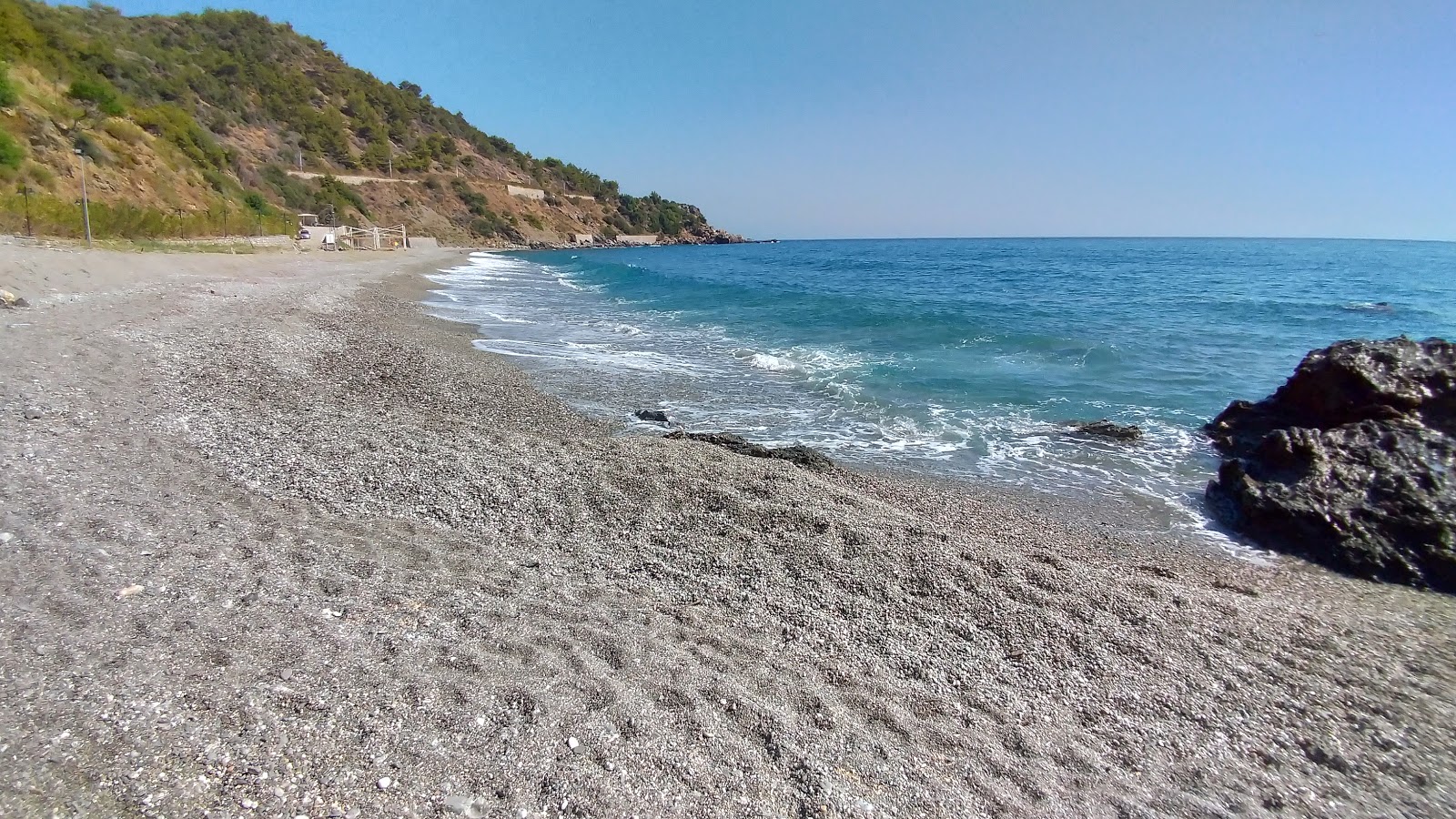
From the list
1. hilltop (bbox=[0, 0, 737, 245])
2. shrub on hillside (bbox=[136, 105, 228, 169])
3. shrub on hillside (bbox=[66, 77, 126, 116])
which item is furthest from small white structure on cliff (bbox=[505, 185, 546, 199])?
shrub on hillside (bbox=[66, 77, 126, 116])

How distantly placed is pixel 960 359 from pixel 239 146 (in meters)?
75.0

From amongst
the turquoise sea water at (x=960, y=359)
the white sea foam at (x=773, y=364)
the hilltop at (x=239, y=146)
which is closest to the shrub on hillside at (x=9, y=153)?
the hilltop at (x=239, y=146)

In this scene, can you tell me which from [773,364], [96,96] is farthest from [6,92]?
[773,364]

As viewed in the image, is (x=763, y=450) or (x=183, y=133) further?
(x=183, y=133)

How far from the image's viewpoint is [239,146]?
2591 inches

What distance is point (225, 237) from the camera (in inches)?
1323

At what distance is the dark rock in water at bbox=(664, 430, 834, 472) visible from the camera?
26.9 ft

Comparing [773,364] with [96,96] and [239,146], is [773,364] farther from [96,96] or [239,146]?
[239,146]

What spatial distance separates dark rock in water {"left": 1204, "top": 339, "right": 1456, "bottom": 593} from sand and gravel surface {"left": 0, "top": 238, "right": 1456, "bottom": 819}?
2.08ft

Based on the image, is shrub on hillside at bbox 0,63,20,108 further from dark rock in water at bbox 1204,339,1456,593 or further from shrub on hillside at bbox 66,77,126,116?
dark rock in water at bbox 1204,339,1456,593

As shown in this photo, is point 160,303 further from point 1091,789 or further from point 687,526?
point 1091,789

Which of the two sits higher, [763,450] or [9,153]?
[9,153]

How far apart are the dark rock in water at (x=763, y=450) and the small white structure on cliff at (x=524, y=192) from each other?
10808cm

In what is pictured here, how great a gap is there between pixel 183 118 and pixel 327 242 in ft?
53.9
